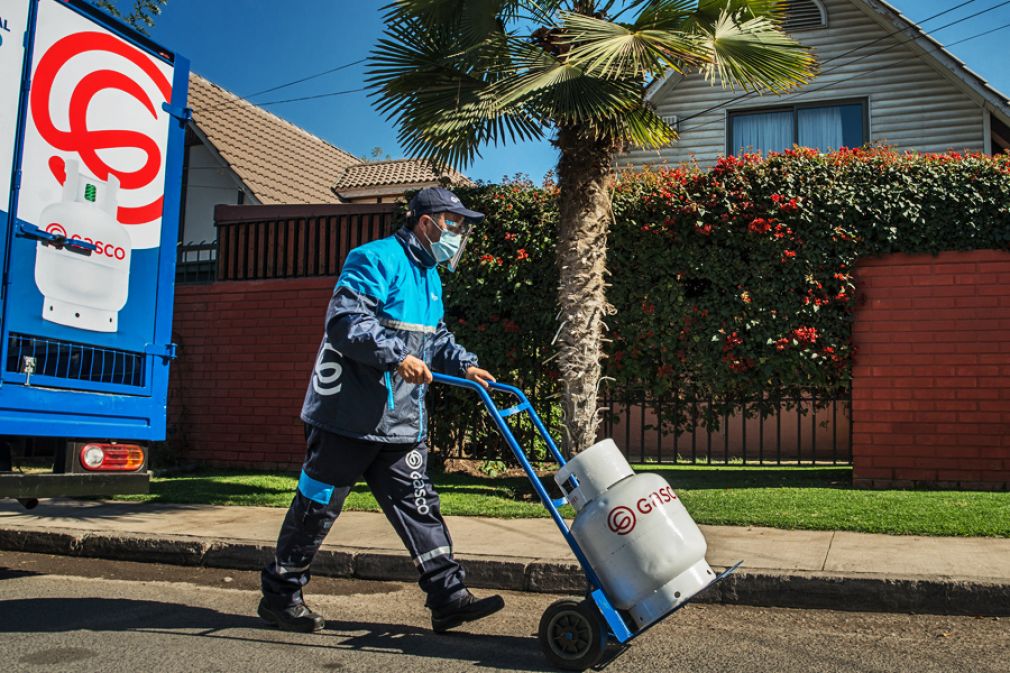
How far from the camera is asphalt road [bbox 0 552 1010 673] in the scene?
3586 millimetres

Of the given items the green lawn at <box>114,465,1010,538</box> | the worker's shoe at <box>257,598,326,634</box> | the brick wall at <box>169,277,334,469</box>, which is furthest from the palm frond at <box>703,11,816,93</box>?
the worker's shoe at <box>257,598,326,634</box>

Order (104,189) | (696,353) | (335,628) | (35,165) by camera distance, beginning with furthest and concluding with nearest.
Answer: (696,353) → (104,189) → (35,165) → (335,628)

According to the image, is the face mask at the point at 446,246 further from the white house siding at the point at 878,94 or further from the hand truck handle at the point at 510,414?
the white house siding at the point at 878,94

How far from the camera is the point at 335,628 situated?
4.24 m

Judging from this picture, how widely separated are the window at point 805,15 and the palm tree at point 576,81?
8283mm

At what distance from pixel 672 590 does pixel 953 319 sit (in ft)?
21.3

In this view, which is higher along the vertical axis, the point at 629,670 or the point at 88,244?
the point at 88,244

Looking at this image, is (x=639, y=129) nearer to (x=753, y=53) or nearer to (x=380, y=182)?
(x=753, y=53)

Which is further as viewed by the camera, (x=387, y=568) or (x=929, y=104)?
(x=929, y=104)

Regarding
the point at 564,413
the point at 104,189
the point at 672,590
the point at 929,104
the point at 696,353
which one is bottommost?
the point at 672,590

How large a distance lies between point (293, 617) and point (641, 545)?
5.64 ft

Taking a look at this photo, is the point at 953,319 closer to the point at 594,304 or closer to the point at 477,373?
the point at 594,304

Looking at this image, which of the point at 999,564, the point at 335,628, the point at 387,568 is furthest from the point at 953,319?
the point at 335,628

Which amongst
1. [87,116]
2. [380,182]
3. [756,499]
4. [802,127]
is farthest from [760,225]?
[380,182]
